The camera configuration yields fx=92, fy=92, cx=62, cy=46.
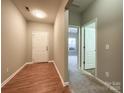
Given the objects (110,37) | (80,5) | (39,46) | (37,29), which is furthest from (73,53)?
(110,37)

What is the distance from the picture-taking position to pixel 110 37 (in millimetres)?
2406

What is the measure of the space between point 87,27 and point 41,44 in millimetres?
3167

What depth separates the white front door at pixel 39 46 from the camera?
19.0ft

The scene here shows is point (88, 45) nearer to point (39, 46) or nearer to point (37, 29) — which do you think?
point (39, 46)

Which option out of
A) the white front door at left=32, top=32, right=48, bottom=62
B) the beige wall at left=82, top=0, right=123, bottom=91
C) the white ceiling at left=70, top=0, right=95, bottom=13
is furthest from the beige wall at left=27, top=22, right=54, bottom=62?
the beige wall at left=82, top=0, right=123, bottom=91

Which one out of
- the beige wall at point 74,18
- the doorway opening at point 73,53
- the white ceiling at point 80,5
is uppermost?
the white ceiling at point 80,5

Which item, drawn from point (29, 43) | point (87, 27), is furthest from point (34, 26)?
point (87, 27)

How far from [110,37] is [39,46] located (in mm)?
4404

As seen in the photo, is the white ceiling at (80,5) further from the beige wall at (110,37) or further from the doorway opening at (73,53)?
the doorway opening at (73,53)

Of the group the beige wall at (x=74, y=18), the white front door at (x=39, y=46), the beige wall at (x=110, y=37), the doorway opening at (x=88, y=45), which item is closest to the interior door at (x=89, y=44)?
the doorway opening at (x=88, y=45)

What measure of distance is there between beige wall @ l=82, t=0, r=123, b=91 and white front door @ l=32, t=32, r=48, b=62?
3.62m

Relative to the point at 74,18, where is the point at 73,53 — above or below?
below

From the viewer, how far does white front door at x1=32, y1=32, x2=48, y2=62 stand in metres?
5.79

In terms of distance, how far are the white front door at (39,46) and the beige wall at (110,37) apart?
3.62 m
